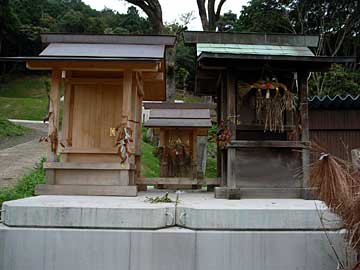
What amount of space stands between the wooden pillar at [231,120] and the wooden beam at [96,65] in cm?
98

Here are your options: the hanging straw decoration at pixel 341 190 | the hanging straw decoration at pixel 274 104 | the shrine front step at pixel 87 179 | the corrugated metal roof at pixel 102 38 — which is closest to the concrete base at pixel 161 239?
the hanging straw decoration at pixel 341 190

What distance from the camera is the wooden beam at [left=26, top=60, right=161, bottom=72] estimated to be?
4.79 m

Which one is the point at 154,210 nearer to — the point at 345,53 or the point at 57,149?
the point at 57,149

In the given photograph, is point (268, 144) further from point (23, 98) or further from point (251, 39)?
point (23, 98)

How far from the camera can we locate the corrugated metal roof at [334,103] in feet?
29.3

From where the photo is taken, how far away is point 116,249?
11.3ft

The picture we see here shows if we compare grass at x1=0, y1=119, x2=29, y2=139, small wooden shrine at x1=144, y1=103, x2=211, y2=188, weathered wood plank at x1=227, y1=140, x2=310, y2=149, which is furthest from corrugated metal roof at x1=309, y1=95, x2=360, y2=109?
grass at x1=0, y1=119, x2=29, y2=139

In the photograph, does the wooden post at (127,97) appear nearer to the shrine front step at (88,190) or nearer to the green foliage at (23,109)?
the shrine front step at (88,190)

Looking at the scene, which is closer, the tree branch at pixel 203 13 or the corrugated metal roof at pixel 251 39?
the corrugated metal roof at pixel 251 39

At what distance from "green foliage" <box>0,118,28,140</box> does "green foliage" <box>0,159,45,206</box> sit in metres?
7.47

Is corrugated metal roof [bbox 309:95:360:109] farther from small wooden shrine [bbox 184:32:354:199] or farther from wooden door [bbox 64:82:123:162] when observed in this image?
wooden door [bbox 64:82:123:162]

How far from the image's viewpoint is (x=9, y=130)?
16922mm

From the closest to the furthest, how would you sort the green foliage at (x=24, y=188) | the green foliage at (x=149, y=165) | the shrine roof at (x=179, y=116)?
1. the green foliage at (x=24, y=188)
2. the shrine roof at (x=179, y=116)
3. the green foliage at (x=149, y=165)

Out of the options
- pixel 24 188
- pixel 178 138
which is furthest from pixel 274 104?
pixel 24 188
